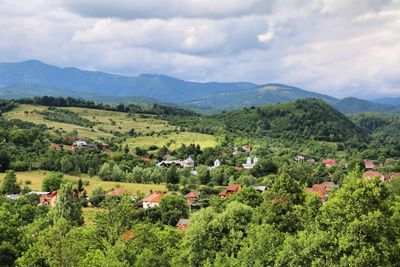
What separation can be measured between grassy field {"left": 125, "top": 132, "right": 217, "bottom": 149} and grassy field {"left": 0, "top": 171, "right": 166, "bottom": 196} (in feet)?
155

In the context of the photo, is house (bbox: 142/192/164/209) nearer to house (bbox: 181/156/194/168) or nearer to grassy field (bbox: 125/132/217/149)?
house (bbox: 181/156/194/168)

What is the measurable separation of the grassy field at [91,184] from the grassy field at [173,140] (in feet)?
155

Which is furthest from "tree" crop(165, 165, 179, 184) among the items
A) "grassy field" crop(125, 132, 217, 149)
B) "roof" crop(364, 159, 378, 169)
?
"roof" crop(364, 159, 378, 169)

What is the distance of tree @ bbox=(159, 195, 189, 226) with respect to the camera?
7231cm

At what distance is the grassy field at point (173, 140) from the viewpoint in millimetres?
156250

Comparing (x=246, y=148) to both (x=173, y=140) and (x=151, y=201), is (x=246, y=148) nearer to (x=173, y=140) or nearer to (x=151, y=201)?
(x=173, y=140)

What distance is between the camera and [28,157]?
11281 cm

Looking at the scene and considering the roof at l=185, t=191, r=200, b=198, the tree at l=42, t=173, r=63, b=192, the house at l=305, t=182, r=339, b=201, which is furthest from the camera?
the tree at l=42, t=173, r=63, b=192

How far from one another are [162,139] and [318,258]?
139 meters

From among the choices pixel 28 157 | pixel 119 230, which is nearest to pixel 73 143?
pixel 28 157

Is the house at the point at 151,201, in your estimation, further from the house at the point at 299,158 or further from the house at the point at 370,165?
the house at the point at 370,165

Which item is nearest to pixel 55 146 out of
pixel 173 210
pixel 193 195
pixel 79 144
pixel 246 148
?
pixel 79 144

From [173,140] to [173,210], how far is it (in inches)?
3508

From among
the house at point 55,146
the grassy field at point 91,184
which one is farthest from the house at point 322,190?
the house at point 55,146
